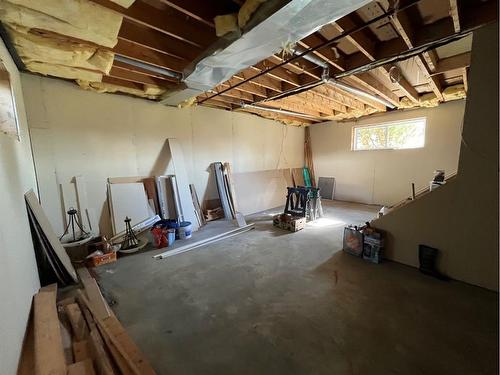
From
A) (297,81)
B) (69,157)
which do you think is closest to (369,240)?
(297,81)

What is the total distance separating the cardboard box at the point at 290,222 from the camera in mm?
3957

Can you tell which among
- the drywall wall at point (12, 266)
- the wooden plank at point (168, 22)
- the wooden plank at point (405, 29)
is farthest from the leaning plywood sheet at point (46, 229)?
the wooden plank at point (405, 29)

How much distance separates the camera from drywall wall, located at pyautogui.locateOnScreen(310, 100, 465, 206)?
4.68m

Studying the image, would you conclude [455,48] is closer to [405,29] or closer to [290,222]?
[405,29]

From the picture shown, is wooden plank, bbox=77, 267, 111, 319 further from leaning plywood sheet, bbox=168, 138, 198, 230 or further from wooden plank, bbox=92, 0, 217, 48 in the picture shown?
wooden plank, bbox=92, 0, 217, 48

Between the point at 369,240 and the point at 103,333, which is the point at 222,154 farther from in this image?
the point at 103,333

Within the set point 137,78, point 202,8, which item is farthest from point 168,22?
point 137,78

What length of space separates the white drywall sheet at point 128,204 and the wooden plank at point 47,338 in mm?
1566

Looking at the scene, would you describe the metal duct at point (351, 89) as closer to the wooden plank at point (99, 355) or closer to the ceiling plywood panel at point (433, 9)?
the ceiling plywood panel at point (433, 9)

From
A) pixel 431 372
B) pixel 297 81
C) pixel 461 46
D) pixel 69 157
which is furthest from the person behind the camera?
pixel 297 81

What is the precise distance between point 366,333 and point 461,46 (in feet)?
11.2

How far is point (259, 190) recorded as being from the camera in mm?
5668

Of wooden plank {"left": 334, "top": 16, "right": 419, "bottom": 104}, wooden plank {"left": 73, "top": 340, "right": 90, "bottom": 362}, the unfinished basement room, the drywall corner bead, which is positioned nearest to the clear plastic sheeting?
the unfinished basement room

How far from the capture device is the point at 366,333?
166 centimetres
